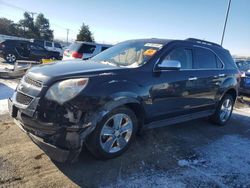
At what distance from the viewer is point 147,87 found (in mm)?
4141

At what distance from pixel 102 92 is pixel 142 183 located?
1.29 metres

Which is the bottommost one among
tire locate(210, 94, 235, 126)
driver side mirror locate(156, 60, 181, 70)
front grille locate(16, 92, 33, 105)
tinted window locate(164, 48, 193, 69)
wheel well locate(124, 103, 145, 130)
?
tire locate(210, 94, 235, 126)

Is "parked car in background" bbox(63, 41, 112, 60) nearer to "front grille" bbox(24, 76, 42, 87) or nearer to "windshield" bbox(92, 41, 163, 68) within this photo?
"windshield" bbox(92, 41, 163, 68)

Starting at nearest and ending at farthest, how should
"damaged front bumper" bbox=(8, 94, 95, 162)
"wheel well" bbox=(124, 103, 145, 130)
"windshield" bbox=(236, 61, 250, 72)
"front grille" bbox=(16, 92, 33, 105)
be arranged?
"damaged front bumper" bbox=(8, 94, 95, 162) → "front grille" bbox=(16, 92, 33, 105) → "wheel well" bbox=(124, 103, 145, 130) → "windshield" bbox=(236, 61, 250, 72)

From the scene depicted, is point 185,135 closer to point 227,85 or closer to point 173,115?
point 173,115

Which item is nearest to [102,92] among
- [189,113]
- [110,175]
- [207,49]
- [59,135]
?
[59,135]

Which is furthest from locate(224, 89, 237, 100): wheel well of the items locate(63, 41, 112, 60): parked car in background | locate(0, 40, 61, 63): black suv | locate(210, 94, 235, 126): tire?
locate(0, 40, 61, 63): black suv

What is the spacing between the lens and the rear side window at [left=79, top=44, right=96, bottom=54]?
43.2ft

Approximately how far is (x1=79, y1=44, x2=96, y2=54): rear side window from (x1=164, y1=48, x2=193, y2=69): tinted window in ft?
28.7

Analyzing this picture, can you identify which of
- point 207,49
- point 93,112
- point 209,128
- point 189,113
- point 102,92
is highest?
point 207,49

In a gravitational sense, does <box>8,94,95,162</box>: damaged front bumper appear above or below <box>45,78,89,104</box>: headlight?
below

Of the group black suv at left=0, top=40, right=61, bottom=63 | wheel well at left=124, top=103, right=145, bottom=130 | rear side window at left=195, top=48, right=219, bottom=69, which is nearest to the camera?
wheel well at left=124, top=103, right=145, bottom=130

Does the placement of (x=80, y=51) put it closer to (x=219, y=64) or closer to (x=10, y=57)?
(x=10, y=57)

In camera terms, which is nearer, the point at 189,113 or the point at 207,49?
the point at 189,113
